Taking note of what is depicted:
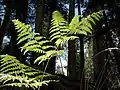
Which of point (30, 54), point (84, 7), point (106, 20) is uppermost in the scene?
point (84, 7)

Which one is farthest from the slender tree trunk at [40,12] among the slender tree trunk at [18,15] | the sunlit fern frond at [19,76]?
the sunlit fern frond at [19,76]

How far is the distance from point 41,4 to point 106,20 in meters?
1.42

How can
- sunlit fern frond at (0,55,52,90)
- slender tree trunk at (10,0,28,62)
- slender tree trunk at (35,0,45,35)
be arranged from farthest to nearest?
slender tree trunk at (10,0,28,62), slender tree trunk at (35,0,45,35), sunlit fern frond at (0,55,52,90)

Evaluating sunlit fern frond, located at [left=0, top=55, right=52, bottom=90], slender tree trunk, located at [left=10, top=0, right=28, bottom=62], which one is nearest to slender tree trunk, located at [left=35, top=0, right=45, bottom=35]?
slender tree trunk, located at [left=10, top=0, right=28, bottom=62]

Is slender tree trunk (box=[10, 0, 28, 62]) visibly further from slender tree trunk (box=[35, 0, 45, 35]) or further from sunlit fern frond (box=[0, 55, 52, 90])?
sunlit fern frond (box=[0, 55, 52, 90])

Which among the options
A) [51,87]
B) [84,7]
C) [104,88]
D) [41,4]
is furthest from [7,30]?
[104,88]

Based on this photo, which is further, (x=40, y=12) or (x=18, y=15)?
(x=18, y=15)

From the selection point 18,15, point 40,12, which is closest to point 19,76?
point 40,12

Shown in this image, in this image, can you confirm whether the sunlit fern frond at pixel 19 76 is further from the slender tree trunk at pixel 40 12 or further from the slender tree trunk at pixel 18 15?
the slender tree trunk at pixel 18 15

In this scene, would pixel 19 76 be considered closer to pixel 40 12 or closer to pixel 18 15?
pixel 40 12

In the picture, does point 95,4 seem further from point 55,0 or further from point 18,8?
point 18,8

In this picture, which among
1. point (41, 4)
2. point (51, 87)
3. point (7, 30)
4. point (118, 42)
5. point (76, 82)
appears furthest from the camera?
point (7, 30)

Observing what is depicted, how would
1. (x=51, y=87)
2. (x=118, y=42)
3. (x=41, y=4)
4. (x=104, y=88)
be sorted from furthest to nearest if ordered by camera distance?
(x=41, y=4) → (x=118, y=42) → (x=51, y=87) → (x=104, y=88)

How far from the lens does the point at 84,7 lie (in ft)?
19.0
